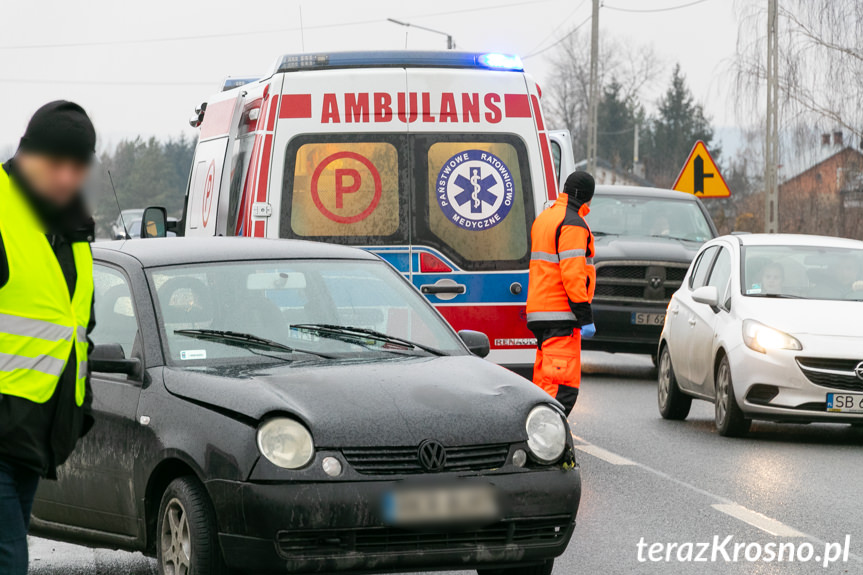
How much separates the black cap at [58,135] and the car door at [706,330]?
9162 mm

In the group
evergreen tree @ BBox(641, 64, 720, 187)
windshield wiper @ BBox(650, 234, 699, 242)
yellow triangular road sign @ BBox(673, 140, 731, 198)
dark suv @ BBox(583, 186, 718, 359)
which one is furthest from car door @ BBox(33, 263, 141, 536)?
evergreen tree @ BBox(641, 64, 720, 187)

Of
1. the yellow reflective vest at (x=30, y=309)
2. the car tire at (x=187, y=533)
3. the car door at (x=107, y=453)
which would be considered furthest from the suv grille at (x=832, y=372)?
the yellow reflective vest at (x=30, y=309)

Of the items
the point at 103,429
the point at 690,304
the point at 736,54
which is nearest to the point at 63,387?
the point at 103,429

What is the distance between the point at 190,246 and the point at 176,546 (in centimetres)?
174

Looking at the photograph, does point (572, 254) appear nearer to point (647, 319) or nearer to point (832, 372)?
point (832, 372)

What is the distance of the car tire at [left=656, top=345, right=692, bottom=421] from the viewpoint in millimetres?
14070

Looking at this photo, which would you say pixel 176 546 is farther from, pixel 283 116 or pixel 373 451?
pixel 283 116

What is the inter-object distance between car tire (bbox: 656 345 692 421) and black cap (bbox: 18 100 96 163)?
10063mm

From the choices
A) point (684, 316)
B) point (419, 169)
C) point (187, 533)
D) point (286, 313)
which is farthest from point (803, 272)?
point (187, 533)

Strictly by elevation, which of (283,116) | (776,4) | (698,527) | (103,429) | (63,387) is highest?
(776,4)

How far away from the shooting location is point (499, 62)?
11.1m

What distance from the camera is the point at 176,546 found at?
20.2ft

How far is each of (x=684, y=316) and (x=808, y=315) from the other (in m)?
1.68

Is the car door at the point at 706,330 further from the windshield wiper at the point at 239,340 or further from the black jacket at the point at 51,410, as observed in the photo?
the black jacket at the point at 51,410
